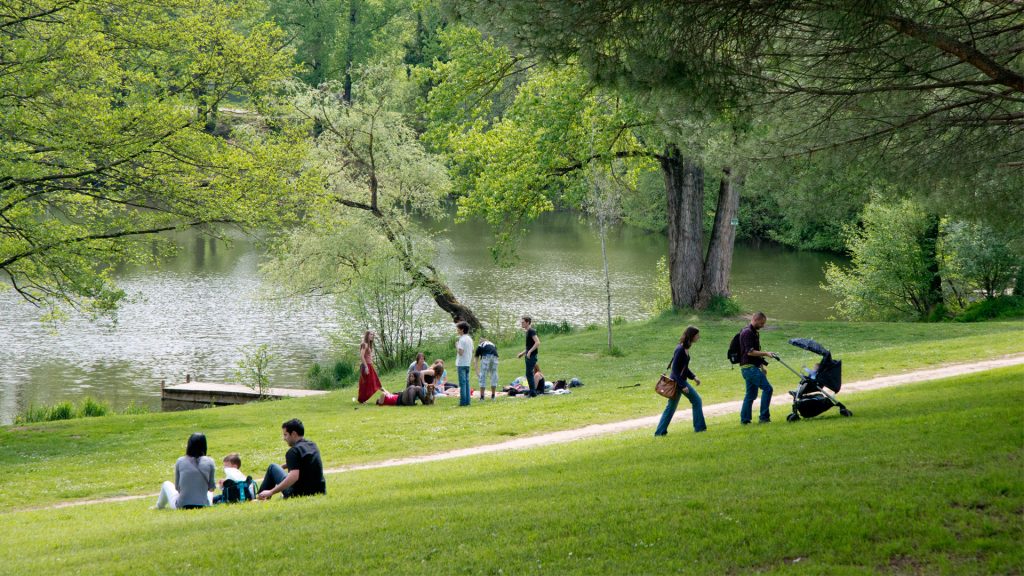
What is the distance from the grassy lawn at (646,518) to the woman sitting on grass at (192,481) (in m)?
0.39

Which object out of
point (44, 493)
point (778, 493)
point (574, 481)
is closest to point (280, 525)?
point (574, 481)

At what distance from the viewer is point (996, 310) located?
32.4m

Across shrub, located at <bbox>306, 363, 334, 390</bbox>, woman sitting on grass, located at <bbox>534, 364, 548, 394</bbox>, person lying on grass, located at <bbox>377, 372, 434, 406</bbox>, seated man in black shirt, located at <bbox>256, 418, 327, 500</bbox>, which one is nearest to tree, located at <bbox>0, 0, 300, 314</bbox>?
person lying on grass, located at <bbox>377, 372, 434, 406</bbox>

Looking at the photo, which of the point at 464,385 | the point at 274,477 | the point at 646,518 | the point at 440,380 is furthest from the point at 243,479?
the point at 440,380

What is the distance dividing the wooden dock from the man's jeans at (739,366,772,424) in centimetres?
1328

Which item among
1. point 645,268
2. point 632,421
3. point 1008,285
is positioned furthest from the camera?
point 645,268

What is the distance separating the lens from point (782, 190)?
16.7 m

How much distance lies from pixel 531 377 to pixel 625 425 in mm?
4024

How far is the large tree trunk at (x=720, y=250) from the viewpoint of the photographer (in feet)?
100

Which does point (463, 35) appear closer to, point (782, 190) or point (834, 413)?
point (782, 190)

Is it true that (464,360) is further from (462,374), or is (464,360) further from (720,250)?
(720,250)

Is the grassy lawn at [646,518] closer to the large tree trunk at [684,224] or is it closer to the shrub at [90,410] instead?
the shrub at [90,410]

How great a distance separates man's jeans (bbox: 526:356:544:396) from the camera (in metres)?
19.4

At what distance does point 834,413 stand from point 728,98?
17.5 ft
